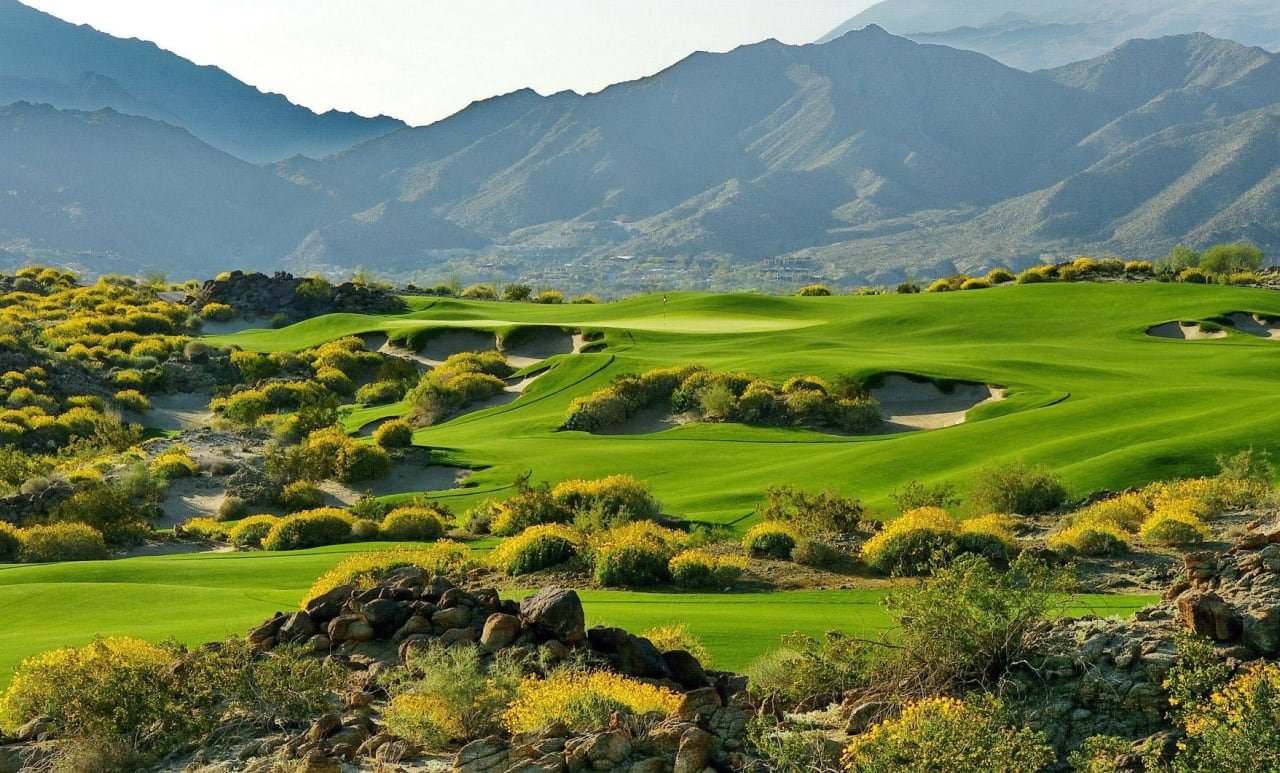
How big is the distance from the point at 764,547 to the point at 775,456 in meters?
11.8

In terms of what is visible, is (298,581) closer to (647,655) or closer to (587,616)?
(587,616)

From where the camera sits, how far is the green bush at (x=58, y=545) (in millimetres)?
24031

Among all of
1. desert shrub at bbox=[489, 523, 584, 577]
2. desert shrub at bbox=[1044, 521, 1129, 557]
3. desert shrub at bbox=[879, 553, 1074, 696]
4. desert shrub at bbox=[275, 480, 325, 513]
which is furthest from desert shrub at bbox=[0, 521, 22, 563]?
desert shrub at bbox=[879, 553, 1074, 696]

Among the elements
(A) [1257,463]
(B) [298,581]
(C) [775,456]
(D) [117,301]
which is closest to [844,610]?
(B) [298,581]

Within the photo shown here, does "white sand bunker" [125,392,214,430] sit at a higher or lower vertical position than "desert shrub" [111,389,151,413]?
lower

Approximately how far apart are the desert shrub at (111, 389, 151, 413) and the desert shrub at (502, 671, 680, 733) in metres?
44.1

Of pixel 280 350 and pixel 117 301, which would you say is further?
pixel 117 301

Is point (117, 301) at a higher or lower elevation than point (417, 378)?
higher

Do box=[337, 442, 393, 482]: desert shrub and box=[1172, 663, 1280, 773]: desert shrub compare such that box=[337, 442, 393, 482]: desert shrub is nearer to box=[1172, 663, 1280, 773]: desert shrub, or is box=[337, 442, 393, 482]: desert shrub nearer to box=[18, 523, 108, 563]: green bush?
box=[18, 523, 108, 563]: green bush

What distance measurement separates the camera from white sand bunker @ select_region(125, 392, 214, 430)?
48969 millimetres

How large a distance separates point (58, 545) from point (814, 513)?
15.9 metres

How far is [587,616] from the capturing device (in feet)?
48.0

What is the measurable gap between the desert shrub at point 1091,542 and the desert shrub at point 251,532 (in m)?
17.2

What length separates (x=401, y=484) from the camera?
3344 cm
